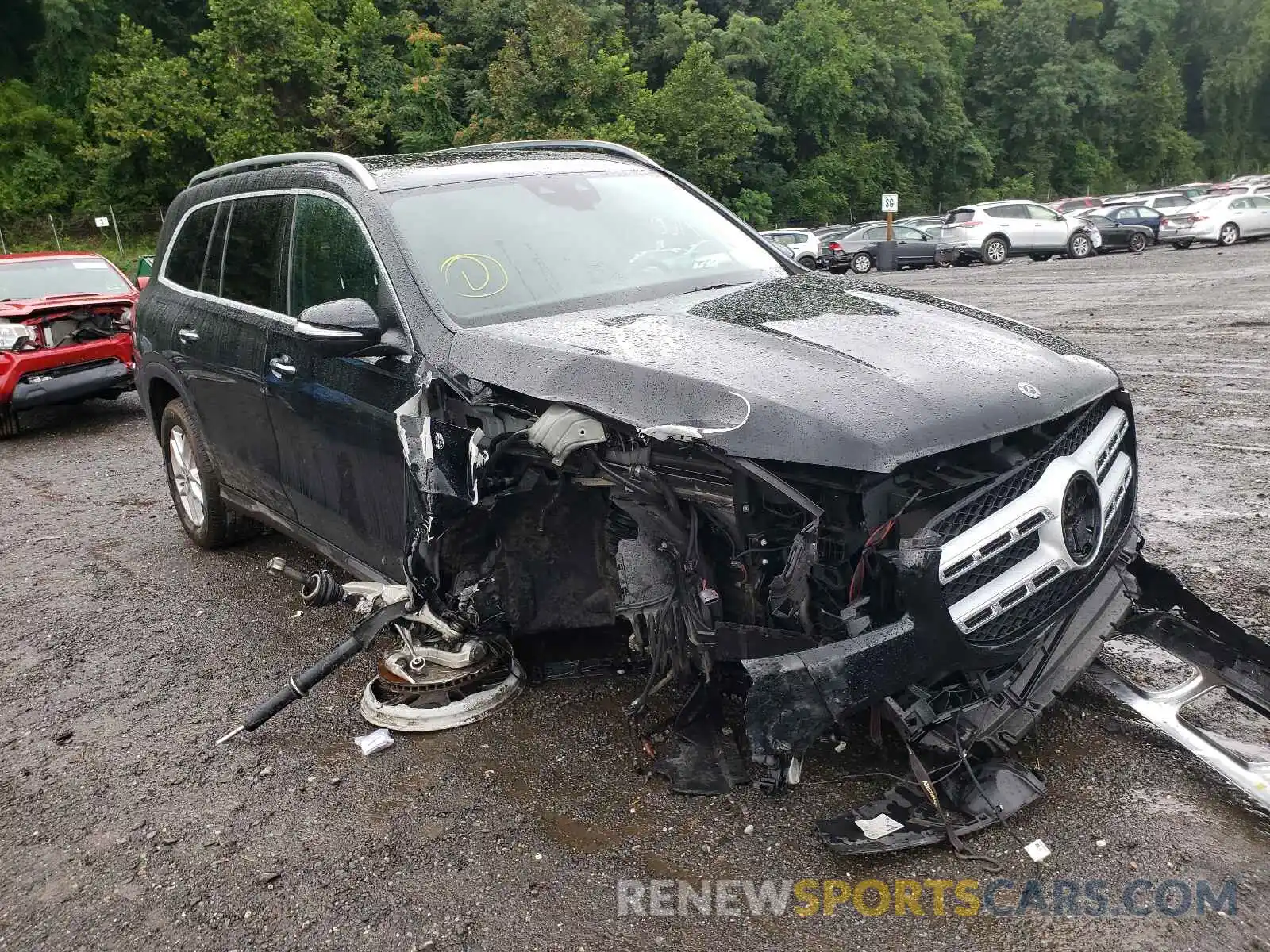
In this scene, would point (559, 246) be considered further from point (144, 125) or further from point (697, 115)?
point (697, 115)

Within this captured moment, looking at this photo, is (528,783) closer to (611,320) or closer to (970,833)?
(970,833)

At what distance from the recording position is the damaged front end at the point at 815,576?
2438 millimetres

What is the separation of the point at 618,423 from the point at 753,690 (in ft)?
2.61

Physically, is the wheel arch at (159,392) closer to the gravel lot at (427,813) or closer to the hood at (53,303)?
the gravel lot at (427,813)

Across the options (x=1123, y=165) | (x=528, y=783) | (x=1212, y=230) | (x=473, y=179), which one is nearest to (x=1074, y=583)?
(x=528, y=783)

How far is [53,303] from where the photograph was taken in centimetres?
913

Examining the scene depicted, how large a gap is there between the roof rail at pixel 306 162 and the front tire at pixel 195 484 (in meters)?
1.24

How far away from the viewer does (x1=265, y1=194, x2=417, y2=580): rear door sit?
3410 millimetres

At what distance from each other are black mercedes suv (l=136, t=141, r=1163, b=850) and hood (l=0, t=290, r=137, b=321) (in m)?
5.78

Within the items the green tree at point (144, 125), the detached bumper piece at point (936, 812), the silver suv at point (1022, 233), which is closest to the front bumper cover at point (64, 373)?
the detached bumper piece at point (936, 812)

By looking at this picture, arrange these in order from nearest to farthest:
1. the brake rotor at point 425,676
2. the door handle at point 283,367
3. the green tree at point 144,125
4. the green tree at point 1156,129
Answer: the brake rotor at point 425,676 < the door handle at point 283,367 < the green tree at point 144,125 < the green tree at point 1156,129

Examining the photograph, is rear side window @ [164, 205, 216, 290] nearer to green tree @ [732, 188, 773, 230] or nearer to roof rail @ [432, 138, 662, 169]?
roof rail @ [432, 138, 662, 169]

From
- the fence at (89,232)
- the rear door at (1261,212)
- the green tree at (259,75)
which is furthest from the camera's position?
the green tree at (259,75)

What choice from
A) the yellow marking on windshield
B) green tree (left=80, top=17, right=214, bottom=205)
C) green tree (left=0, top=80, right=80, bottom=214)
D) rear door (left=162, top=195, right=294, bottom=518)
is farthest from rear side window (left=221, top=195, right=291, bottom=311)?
green tree (left=0, top=80, right=80, bottom=214)
